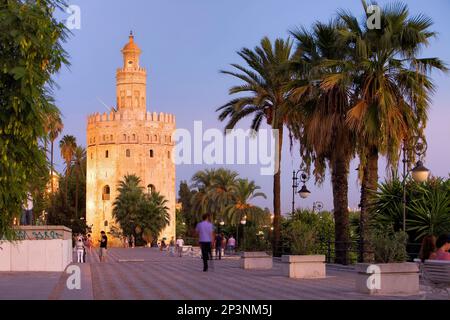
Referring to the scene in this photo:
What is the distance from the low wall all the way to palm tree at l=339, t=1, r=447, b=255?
28.1 ft

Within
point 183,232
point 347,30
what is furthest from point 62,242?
point 183,232

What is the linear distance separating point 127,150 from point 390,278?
2998 inches

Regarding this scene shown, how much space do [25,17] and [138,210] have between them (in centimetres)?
6809

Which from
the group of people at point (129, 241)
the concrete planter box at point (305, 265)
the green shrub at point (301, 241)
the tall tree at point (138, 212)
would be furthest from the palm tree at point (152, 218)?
A: the concrete planter box at point (305, 265)

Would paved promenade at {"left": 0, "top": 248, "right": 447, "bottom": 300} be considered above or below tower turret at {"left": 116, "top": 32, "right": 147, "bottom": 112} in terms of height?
below

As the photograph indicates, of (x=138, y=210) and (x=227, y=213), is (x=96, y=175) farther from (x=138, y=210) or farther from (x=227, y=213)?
(x=227, y=213)

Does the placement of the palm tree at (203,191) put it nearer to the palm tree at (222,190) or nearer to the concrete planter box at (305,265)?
the palm tree at (222,190)

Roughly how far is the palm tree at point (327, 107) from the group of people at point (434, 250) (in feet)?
24.6

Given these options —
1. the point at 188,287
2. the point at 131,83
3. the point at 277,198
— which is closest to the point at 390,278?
the point at 188,287

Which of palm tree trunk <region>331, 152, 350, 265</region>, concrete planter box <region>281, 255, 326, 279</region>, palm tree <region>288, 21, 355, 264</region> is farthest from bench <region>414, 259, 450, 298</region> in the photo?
palm tree trunk <region>331, 152, 350, 265</region>

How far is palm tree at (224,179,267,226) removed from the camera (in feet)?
214

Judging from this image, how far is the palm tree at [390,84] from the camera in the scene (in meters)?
20.2

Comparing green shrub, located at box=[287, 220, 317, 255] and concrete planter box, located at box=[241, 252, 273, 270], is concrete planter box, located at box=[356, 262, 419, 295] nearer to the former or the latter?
green shrub, located at box=[287, 220, 317, 255]

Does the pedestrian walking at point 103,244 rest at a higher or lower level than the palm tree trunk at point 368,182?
lower
